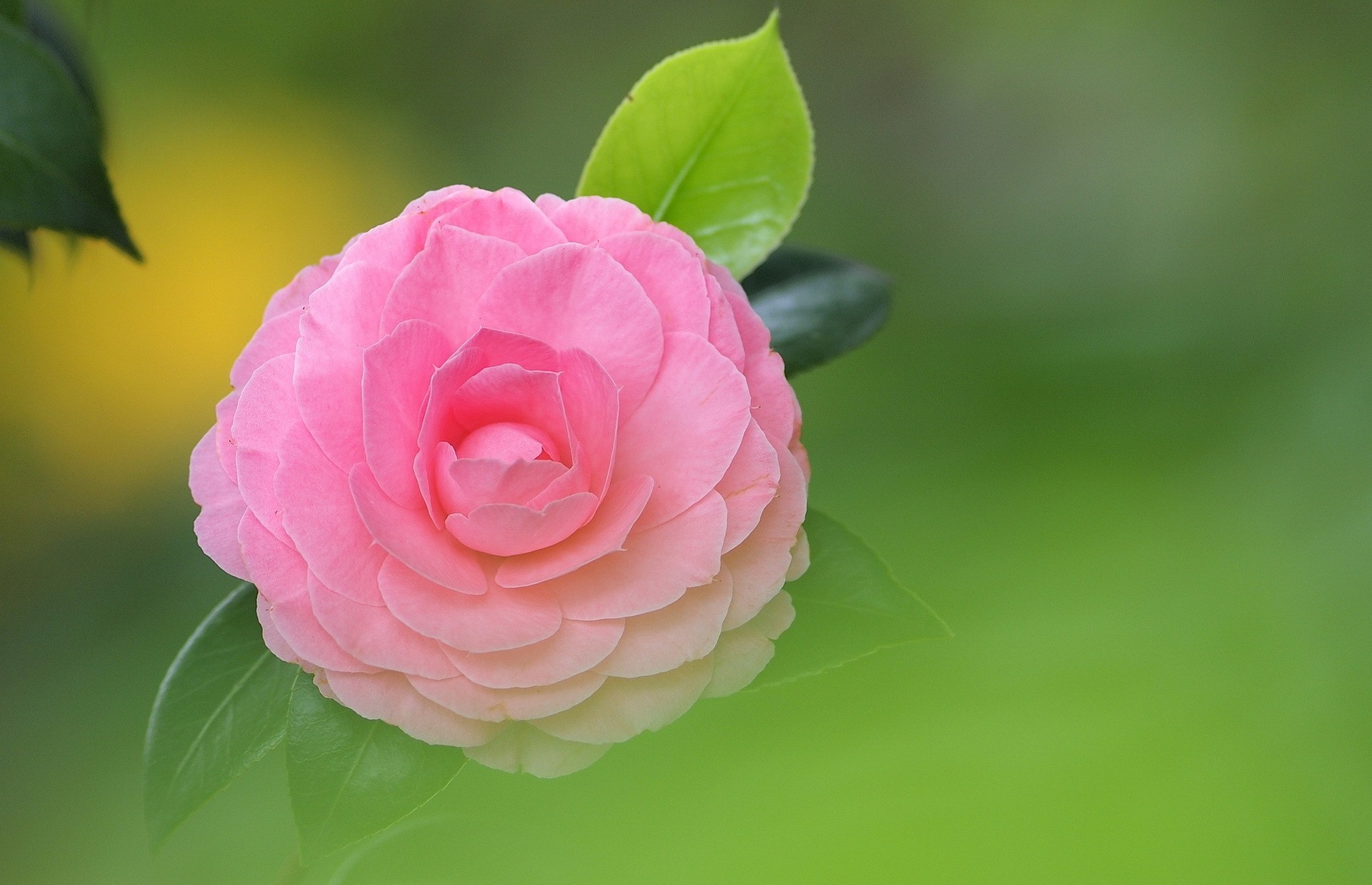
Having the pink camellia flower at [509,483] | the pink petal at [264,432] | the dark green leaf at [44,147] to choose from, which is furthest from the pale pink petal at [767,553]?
the dark green leaf at [44,147]

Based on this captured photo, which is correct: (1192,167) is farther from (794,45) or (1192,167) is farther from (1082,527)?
(1082,527)

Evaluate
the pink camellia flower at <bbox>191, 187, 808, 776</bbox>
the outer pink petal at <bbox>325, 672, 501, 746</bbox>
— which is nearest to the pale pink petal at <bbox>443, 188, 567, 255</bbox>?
the pink camellia flower at <bbox>191, 187, 808, 776</bbox>

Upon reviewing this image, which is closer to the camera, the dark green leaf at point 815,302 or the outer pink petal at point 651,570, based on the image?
the outer pink petal at point 651,570

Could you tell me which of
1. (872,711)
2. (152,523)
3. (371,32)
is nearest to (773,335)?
(872,711)

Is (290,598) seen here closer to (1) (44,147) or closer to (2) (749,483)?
(2) (749,483)

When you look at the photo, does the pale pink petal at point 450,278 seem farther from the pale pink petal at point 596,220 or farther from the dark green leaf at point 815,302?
the dark green leaf at point 815,302

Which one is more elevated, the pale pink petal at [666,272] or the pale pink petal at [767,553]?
the pale pink petal at [666,272]

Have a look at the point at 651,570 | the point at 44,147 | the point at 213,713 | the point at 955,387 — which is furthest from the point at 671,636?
the point at 955,387

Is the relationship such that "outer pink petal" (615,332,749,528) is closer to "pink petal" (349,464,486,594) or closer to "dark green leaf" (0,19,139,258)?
"pink petal" (349,464,486,594)
